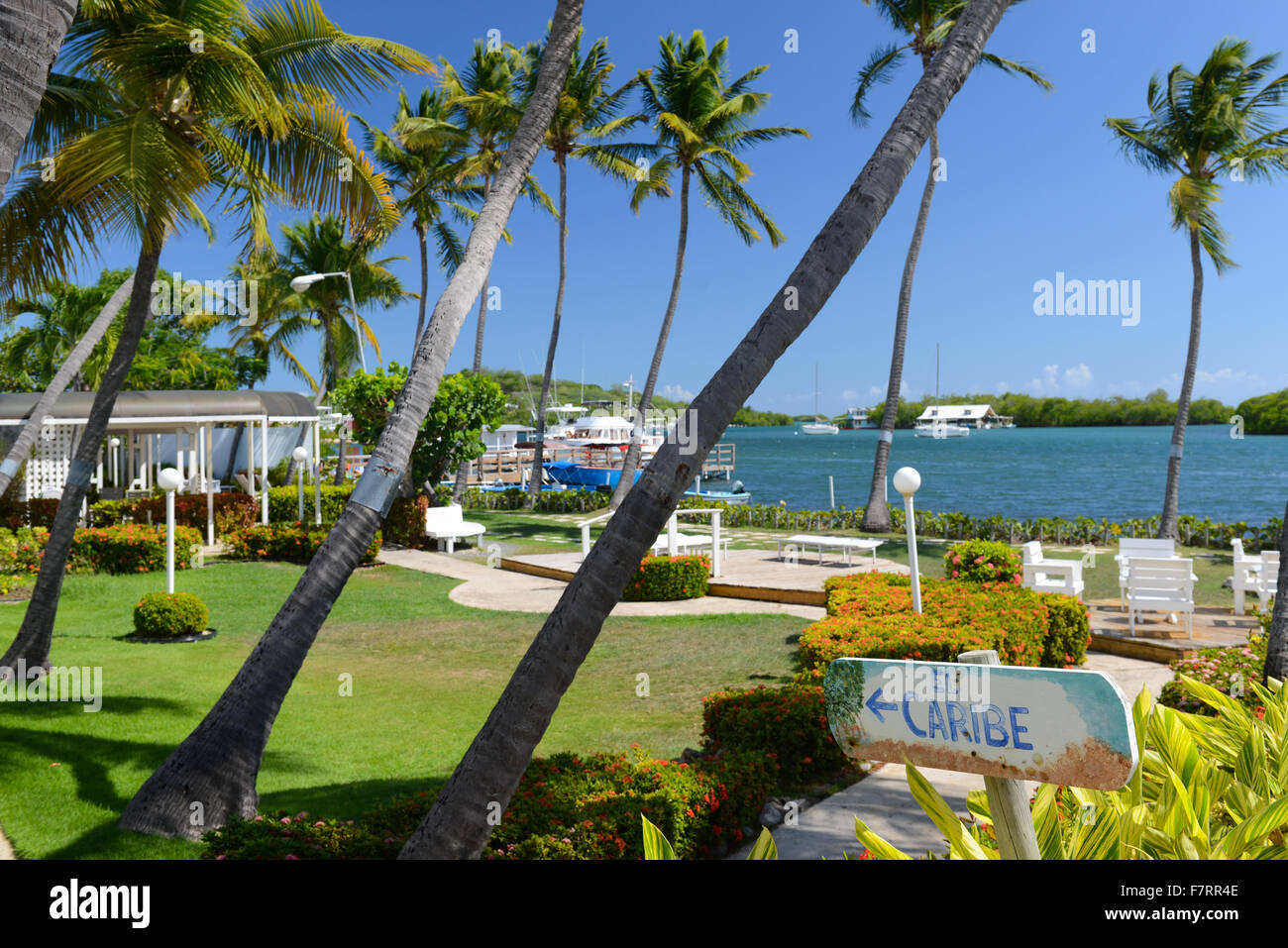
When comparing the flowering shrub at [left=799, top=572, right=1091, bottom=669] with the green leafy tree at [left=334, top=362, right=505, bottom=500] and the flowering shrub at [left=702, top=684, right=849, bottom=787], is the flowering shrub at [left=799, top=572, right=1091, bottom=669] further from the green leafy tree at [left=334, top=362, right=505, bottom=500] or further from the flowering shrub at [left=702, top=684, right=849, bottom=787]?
the green leafy tree at [left=334, top=362, right=505, bottom=500]

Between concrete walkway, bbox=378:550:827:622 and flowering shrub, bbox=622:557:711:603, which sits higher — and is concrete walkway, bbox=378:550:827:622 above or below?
below

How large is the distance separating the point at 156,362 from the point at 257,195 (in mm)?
31470

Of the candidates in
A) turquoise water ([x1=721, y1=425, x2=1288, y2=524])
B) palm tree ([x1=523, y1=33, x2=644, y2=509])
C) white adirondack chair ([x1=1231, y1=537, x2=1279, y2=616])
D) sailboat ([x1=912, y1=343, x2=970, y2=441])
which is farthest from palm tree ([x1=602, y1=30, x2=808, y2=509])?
sailboat ([x1=912, y1=343, x2=970, y2=441])

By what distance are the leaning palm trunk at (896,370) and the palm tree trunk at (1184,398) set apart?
6019 mm

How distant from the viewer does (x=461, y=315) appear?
551 centimetres

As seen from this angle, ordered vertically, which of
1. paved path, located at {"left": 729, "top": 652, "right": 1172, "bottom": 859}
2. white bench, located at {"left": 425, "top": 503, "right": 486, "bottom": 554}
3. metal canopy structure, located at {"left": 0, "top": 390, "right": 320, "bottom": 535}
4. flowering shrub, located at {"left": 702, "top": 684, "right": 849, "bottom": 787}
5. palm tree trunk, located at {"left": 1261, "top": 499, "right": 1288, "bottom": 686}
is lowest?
paved path, located at {"left": 729, "top": 652, "right": 1172, "bottom": 859}

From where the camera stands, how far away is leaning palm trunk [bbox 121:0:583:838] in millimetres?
5082

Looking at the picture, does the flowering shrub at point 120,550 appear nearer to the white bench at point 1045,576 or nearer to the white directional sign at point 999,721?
the white bench at point 1045,576

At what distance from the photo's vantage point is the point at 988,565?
11164 mm

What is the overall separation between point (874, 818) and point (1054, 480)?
74.1 metres

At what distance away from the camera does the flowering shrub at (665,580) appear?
13.9 m

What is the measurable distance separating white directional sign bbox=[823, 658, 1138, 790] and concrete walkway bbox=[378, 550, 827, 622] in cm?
1047
